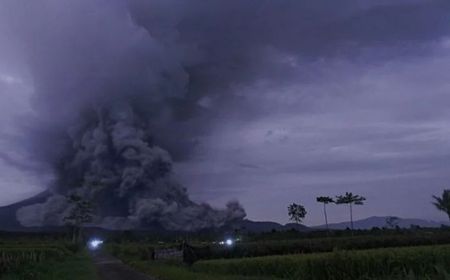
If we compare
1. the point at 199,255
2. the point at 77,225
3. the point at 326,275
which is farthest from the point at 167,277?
the point at 77,225

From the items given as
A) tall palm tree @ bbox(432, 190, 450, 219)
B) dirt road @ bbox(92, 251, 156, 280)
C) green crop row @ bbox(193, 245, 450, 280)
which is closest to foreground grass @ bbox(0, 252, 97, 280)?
dirt road @ bbox(92, 251, 156, 280)

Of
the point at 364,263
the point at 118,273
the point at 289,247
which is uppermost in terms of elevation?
the point at 289,247

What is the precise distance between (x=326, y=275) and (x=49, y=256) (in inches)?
1848

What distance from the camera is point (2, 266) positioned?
36469mm

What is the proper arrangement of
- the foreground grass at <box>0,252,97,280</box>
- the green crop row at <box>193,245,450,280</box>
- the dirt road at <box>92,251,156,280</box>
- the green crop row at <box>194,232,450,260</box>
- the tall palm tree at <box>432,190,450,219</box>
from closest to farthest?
the green crop row at <box>193,245,450,280</box> → the foreground grass at <box>0,252,97,280</box> → the dirt road at <box>92,251,156,280</box> → the green crop row at <box>194,232,450,260</box> → the tall palm tree at <box>432,190,450,219</box>

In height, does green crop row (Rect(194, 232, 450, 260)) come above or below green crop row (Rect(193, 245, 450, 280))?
above

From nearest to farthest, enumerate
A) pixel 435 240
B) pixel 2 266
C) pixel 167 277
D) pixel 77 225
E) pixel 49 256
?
pixel 167 277 → pixel 2 266 → pixel 435 240 → pixel 49 256 → pixel 77 225

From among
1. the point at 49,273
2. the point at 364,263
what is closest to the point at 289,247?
the point at 49,273

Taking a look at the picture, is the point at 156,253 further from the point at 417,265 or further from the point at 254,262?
the point at 417,265

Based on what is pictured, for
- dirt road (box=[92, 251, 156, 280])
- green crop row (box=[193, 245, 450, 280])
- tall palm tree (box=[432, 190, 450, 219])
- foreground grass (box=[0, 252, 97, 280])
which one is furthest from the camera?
tall palm tree (box=[432, 190, 450, 219])

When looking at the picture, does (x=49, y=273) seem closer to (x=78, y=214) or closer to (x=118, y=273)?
(x=118, y=273)

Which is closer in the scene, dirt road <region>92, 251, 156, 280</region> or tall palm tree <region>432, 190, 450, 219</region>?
dirt road <region>92, 251, 156, 280</region>

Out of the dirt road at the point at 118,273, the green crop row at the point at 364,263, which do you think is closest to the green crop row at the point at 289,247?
the dirt road at the point at 118,273

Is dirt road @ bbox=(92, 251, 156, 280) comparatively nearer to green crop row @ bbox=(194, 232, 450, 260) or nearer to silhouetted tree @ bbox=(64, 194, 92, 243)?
green crop row @ bbox=(194, 232, 450, 260)
